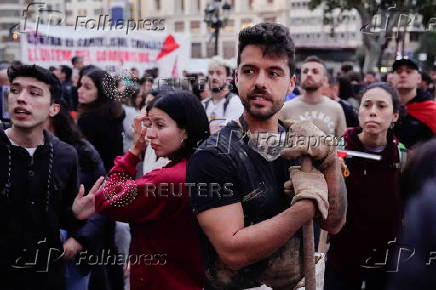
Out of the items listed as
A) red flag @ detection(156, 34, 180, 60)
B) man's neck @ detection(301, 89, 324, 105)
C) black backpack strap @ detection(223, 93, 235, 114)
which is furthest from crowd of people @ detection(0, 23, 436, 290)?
red flag @ detection(156, 34, 180, 60)

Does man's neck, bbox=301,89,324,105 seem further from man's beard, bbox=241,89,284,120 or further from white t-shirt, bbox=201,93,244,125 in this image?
man's beard, bbox=241,89,284,120

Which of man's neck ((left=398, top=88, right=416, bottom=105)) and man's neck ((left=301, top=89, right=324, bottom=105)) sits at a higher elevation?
man's neck ((left=398, top=88, right=416, bottom=105))

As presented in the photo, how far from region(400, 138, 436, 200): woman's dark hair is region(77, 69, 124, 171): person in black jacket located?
126 inches

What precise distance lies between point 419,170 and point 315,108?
3.86 meters

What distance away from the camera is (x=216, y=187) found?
173 cm

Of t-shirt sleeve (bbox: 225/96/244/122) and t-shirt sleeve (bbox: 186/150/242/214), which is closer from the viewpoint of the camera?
t-shirt sleeve (bbox: 186/150/242/214)

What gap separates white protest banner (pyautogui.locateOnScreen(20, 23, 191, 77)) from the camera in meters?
8.76

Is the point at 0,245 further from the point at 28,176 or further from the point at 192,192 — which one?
the point at 192,192

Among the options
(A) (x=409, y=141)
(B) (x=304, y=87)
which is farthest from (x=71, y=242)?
(B) (x=304, y=87)

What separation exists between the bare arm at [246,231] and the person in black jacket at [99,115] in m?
2.88

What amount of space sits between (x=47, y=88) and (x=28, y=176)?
0.50 m

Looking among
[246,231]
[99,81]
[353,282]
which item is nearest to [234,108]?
[99,81]

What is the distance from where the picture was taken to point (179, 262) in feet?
8.17

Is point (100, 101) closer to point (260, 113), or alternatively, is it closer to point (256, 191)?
point (260, 113)
